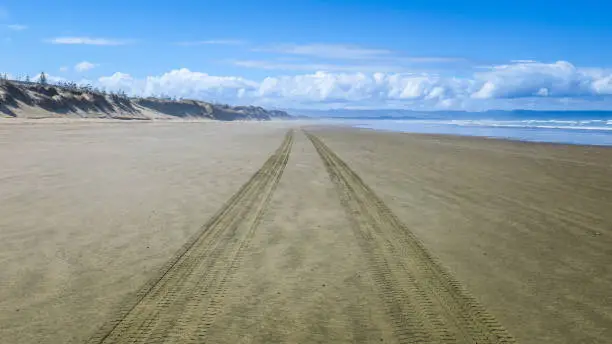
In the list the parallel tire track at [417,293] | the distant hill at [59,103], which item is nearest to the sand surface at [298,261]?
the parallel tire track at [417,293]

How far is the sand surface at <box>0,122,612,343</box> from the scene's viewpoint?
4605 millimetres

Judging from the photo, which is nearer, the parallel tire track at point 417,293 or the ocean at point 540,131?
the parallel tire track at point 417,293

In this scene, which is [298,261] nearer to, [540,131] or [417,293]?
[417,293]

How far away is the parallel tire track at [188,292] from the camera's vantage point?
4363 millimetres

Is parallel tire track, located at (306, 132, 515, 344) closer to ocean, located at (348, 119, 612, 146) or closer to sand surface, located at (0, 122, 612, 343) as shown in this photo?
sand surface, located at (0, 122, 612, 343)

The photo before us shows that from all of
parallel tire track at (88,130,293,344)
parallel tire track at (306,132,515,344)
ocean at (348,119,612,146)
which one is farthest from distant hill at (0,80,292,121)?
parallel tire track at (306,132,515,344)

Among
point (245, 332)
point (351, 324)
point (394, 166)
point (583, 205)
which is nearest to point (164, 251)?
point (245, 332)

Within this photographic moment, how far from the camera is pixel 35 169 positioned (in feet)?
49.3

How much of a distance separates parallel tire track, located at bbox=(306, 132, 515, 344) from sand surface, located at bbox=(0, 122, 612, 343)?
23mm

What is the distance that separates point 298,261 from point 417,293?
1.88 metres

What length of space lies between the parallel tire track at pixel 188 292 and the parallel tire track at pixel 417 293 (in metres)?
1.89

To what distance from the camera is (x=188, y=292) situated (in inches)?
209

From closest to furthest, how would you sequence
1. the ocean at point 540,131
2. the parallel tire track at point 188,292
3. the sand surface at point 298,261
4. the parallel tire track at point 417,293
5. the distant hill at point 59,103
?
the parallel tire track at point 188,292
the parallel tire track at point 417,293
the sand surface at point 298,261
the ocean at point 540,131
the distant hill at point 59,103

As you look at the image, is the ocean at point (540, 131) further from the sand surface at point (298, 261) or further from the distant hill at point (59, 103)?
the distant hill at point (59, 103)
